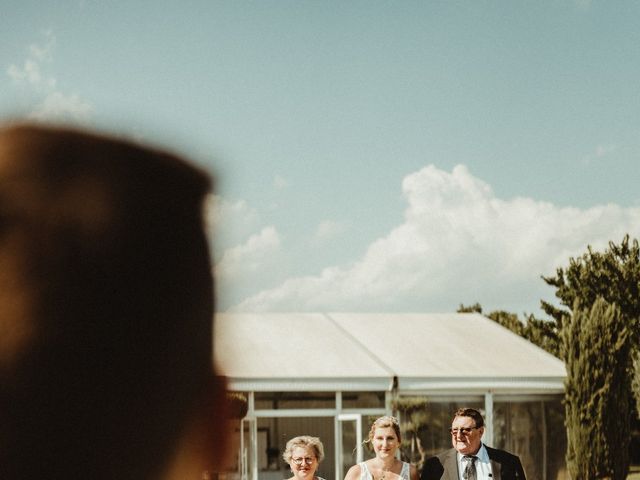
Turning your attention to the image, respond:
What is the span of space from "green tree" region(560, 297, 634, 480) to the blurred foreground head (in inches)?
885

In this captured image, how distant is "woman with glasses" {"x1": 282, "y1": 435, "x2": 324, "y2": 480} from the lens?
24.5 ft

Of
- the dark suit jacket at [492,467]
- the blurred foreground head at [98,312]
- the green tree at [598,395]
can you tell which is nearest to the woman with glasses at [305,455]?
the dark suit jacket at [492,467]

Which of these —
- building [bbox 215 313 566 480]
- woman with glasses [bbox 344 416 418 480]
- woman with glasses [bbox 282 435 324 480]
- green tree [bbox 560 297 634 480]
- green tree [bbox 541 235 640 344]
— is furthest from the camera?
green tree [bbox 541 235 640 344]

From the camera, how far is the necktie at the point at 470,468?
7539 millimetres

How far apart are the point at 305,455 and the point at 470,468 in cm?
129

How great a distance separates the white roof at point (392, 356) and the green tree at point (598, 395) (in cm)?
283

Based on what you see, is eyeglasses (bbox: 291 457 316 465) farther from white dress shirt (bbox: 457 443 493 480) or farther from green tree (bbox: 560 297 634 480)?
green tree (bbox: 560 297 634 480)

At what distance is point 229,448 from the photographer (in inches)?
27.3

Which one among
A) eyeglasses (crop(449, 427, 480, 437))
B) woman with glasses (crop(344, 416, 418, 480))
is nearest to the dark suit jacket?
eyeglasses (crop(449, 427, 480, 437))

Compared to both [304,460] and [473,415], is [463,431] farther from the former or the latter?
[304,460]

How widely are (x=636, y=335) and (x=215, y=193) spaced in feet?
121

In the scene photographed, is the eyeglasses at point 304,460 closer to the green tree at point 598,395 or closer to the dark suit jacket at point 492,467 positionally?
the dark suit jacket at point 492,467

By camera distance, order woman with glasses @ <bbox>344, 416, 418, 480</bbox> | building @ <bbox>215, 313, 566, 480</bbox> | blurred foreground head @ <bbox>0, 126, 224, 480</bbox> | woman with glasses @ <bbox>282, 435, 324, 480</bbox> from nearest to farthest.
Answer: blurred foreground head @ <bbox>0, 126, 224, 480</bbox>
woman with glasses @ <bbox>282, 435, 324, 480</bbox>
woman with glasses @ <bbox>344, 416, 418, 480</bbox>
building @ <bbox>215, 313, 566, 480</bbox>

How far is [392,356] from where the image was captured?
2509cm
